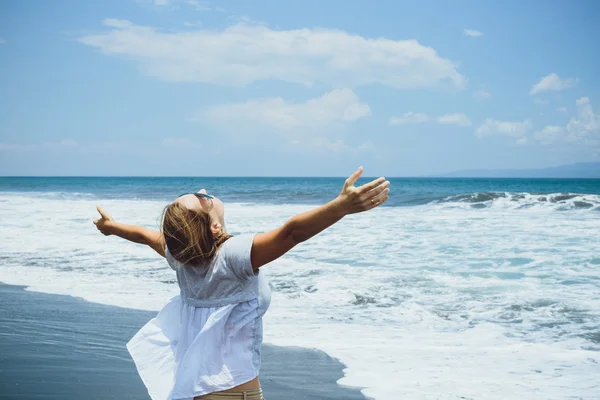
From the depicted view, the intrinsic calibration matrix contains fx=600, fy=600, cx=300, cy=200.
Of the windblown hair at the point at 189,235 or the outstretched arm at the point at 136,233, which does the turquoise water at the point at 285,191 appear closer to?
the outstretched arm at the point at 136,233

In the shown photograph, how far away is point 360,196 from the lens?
6.26ft

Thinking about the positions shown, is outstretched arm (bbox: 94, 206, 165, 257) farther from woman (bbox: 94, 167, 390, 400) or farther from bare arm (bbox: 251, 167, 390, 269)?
bare arm (bbox: 251, 167, 390, 269)

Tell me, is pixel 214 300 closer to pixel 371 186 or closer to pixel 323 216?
pixel 323 216

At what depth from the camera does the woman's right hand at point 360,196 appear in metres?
1.90

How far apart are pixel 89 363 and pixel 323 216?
3.83 meters

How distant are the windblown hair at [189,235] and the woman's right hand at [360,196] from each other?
557 mm

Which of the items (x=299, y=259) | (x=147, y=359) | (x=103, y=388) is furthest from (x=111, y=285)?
(x=147, y=359)

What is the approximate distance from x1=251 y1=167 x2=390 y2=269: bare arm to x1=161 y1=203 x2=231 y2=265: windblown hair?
21cm

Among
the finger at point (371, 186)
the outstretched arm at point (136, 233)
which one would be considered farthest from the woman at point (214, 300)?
the finger at point (371, 186)

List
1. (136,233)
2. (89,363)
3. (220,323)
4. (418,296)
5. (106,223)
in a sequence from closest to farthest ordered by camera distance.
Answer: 1. (220,323)
2. (136,233)
3. (106,223)
4. (89,363)
5. (418,296)

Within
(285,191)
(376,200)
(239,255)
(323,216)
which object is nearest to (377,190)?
(376,200)

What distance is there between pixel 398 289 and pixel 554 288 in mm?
2274

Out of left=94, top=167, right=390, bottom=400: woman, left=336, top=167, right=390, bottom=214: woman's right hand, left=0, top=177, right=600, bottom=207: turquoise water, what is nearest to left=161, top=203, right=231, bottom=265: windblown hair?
left=94, top=167, right=390, bottom=400: woman

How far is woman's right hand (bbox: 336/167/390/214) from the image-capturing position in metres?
1.90
